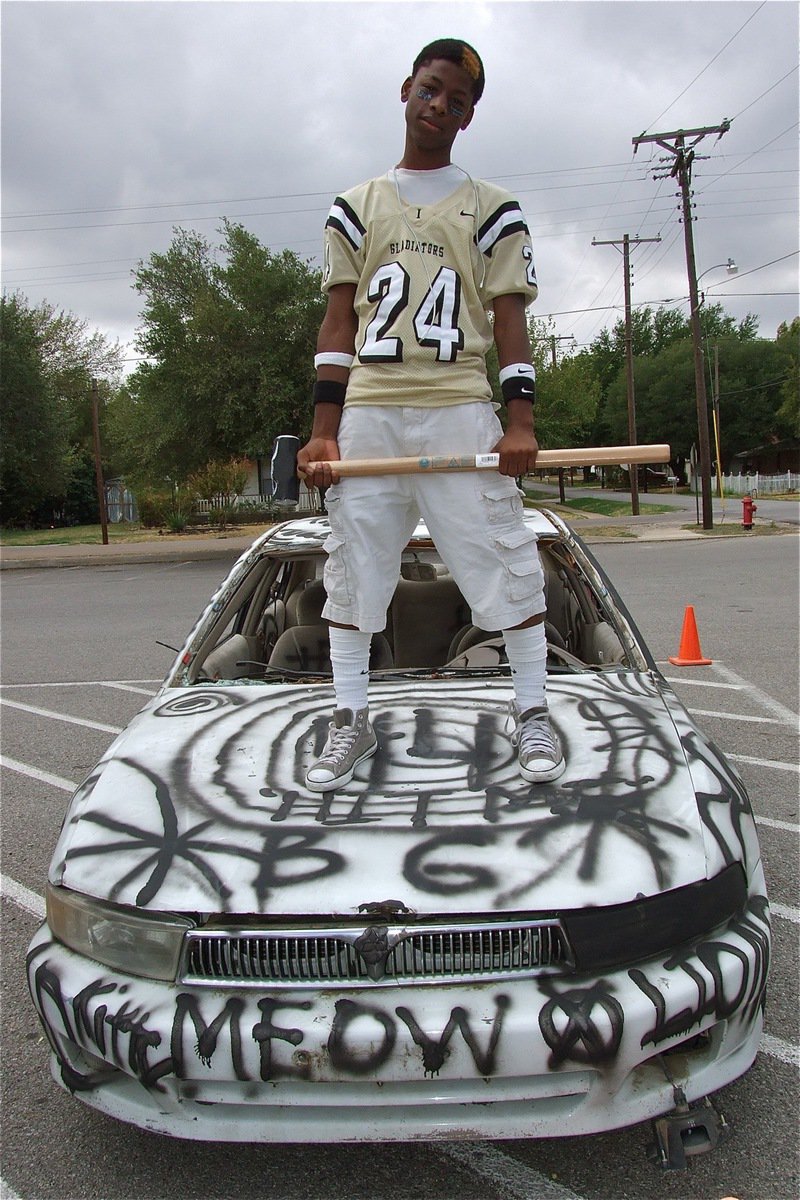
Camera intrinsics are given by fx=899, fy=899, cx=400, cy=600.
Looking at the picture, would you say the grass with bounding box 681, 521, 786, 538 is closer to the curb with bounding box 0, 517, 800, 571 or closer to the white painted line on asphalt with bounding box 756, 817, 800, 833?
the curb with bounding box 0, 517, 800, 571

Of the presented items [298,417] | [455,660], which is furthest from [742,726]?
[298,417]

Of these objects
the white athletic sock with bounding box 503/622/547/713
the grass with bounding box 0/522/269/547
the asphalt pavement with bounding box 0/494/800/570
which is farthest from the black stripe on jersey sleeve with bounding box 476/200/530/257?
the grass with bounding box 0/522/269/547

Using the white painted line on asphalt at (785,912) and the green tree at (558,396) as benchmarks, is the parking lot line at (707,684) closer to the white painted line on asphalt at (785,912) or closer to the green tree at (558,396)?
the white painted line on asphalt at (785,912)

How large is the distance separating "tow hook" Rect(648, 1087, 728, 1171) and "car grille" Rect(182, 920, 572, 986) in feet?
1.17

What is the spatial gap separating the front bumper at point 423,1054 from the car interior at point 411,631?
1430mm

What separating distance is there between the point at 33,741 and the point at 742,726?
4.25 m

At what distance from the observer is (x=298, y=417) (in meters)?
20.5

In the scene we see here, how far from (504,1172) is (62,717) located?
4977 millimetres

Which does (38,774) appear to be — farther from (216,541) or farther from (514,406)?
(216,541)

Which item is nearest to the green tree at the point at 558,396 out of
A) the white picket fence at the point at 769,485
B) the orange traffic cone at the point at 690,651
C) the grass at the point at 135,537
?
the white picket fence at the point at 769,485

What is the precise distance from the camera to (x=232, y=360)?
20688mm

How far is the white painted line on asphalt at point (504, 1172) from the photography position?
5.90ft

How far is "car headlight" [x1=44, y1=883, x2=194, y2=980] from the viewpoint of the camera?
Answer: 179 cm

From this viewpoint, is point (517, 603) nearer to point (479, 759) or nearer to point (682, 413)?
point (479, 759)
